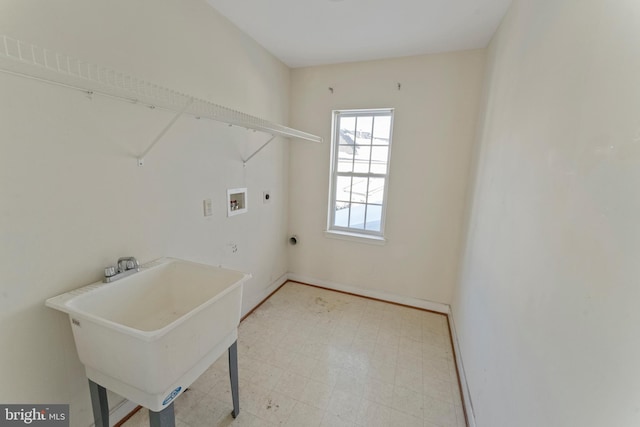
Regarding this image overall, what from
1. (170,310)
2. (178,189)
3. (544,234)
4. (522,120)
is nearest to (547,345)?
(544,234)

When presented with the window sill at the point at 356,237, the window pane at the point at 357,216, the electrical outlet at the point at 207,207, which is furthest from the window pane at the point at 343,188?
the electrical outlet at the point at 207,207

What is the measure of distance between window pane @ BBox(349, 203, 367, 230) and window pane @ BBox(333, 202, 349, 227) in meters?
0.06

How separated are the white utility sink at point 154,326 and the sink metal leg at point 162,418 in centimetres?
3

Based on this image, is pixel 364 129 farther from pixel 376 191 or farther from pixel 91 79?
pixel 91 79

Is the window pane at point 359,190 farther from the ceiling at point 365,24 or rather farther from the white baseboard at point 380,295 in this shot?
the ceiling at point 365,24

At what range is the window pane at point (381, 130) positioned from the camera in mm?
2805

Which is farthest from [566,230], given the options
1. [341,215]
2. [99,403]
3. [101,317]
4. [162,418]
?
[341,215]

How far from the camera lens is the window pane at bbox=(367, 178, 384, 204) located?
2924 mm

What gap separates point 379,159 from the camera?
290 cm

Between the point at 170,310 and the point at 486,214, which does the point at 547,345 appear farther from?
the point at 170,310

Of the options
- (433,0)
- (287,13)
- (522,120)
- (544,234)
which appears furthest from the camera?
(287,13)

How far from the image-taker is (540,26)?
1191mm

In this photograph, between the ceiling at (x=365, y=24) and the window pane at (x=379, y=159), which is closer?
the ceiling at (x=365, y=24)

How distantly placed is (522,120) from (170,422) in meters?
2.17
